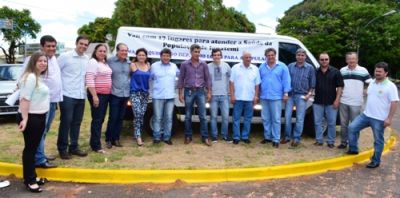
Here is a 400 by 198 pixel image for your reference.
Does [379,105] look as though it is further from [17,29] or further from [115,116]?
[17,29]

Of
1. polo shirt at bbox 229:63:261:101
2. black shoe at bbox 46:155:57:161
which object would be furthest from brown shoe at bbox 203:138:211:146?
black shoe at bbox 46:155:57:161

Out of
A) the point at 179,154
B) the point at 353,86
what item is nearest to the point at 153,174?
the point at 179,154

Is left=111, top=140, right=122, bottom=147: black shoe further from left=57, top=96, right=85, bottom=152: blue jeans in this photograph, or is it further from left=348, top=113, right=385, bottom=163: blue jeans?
left=348, top=113, right=385, bottom=163: blue jeans

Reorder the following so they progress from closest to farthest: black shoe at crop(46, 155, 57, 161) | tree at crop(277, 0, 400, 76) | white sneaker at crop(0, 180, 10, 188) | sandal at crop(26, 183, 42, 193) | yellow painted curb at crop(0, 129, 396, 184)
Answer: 1. sandal at crop(26, 183, 42, 193)
2. white sneaker at crop(0, 180, 10, 188)
3. yellow painted curb at crop(0, 129, 396, 184)
4. black shoe at crop(46, 155, 57, 161)
5. tree at crop(277, 0, 400, 76)

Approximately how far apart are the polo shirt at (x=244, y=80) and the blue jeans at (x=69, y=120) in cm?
262

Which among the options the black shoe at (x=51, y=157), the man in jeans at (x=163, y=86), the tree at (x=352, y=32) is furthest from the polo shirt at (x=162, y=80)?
the tree at (x=352, y=32)

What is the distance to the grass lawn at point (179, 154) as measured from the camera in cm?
593

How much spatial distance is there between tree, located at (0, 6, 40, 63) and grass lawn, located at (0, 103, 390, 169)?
35775 mm

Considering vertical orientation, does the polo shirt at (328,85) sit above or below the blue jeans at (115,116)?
above

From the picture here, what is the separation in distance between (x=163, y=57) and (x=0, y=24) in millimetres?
11345

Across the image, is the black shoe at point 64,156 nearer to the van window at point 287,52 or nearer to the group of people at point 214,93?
the group of people at point 214,93

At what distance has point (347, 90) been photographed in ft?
22.7

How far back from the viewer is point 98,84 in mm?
6160

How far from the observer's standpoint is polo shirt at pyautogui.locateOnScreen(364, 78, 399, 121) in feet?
20.0
